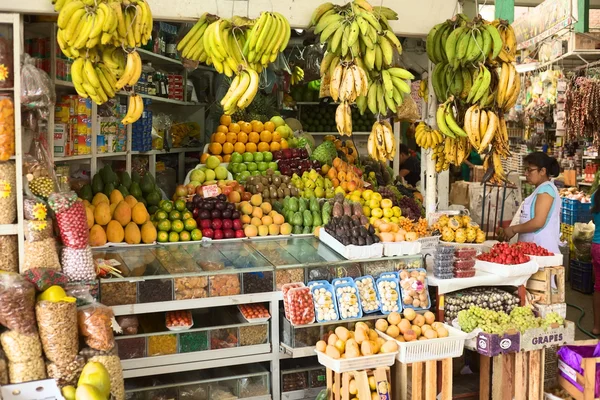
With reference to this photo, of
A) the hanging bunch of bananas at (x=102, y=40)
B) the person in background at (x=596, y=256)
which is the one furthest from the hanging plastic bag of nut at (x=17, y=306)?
the person in background at (x=596, y=256)

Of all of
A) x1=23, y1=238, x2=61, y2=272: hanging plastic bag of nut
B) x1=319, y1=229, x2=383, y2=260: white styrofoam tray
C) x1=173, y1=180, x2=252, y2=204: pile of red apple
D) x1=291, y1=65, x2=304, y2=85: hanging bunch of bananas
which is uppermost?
x1=291, y1=65, x2=304, y2=85: hanging bunch of bananas

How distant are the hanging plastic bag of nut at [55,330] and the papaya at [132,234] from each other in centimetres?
143

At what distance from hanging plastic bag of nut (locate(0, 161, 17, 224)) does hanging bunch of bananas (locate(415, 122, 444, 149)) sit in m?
2.77

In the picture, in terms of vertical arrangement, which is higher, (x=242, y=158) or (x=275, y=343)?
(x=242, y=158)

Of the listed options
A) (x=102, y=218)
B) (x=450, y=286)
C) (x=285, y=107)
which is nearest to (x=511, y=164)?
(x=285, y=107)

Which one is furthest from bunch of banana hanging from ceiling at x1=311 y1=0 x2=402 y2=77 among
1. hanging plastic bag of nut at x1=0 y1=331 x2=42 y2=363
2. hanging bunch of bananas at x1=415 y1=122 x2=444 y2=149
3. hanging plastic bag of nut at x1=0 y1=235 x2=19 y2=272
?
hanging plastic bag of nut at x1=0 y1=331 x2=42 y2=363

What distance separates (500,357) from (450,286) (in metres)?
0.53

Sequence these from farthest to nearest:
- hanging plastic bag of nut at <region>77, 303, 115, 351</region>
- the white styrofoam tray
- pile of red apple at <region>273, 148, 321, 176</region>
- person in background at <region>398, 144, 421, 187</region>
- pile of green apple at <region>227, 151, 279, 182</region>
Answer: person in background at <region>398, 144, 421, 187</region>, pile of red apple at <region>273, 148, 321, 176</region>, pile of green apple at <region>227, 151, 279, 182</region>, the white styrofoam tray, hanging plastic bag of nut at <region>77, 303, 115, 351</region>

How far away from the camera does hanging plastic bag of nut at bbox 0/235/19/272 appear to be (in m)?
3.55

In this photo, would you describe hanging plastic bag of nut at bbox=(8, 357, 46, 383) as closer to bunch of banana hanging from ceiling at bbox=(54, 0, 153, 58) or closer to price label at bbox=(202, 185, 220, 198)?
bunch of banana hanging from ceiling at bbox=(54, 0, 153, 58)

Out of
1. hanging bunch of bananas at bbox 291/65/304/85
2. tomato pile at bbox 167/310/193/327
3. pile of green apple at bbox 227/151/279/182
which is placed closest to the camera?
tomato pile at bbox 167/310/193/327

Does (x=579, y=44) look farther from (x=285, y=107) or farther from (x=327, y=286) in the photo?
(x=327, y=286)

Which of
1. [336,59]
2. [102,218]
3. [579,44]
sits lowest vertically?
[102,218]

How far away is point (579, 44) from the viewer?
318 inches
